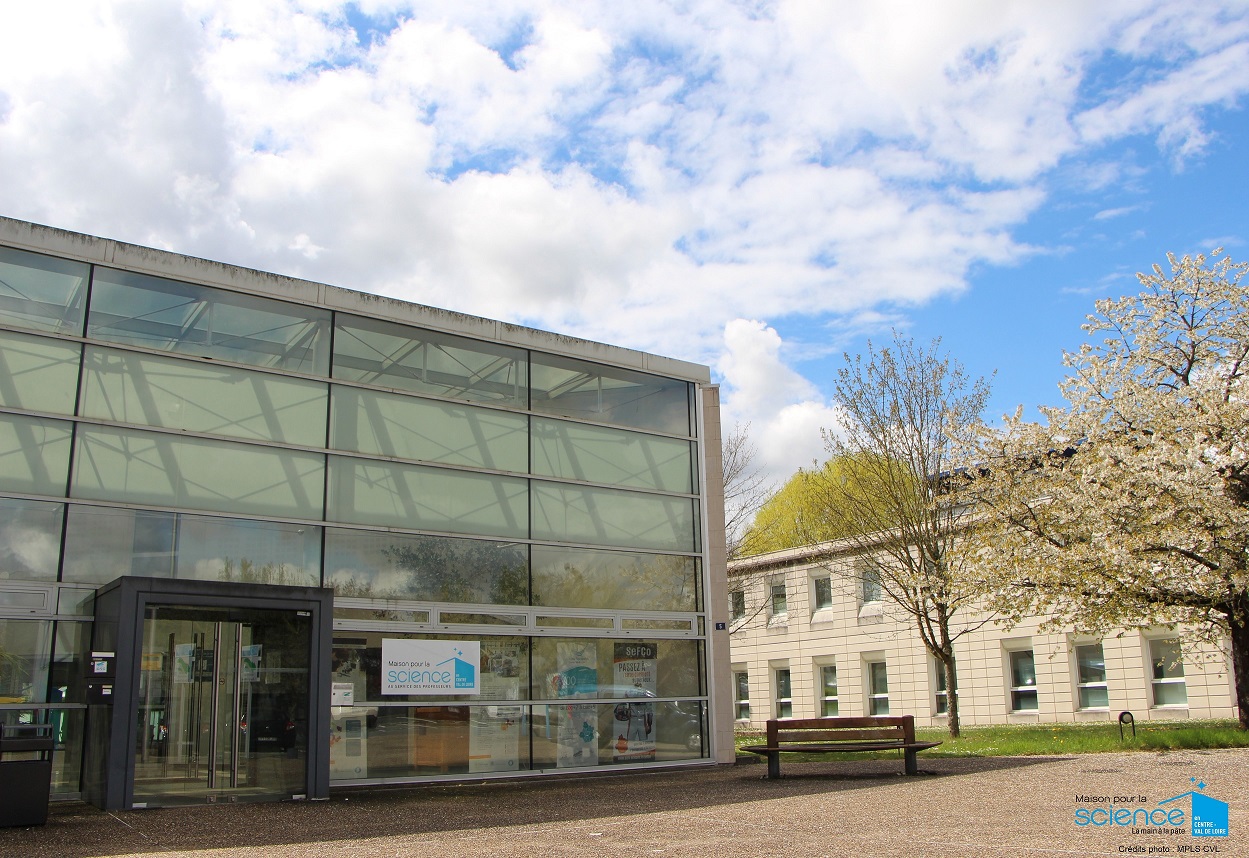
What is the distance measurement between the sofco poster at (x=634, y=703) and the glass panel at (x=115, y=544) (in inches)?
270

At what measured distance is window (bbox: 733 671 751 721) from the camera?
43969 mm

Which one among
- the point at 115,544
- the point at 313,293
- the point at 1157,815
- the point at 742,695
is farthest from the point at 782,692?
the point at 1157,815

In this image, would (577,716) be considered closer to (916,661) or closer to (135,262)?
(135,262)

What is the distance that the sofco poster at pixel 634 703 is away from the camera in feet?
56.4

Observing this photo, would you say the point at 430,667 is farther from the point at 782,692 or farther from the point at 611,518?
the point at 782,692

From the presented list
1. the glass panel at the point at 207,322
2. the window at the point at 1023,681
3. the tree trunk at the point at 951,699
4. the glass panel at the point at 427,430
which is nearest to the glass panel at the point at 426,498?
the glass panel at the point at 427,430

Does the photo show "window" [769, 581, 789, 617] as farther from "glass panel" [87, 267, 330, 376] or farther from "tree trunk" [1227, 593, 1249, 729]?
"glass panel" [87, 267, 330, 376]

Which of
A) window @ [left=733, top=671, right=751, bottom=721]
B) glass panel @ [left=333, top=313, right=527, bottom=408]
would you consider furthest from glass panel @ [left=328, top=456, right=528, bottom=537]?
window @ [left=733, top=671, right=751, bottom=721]

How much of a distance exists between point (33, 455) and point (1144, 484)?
19.2 m

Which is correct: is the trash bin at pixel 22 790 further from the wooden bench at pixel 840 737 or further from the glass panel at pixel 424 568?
the wooden bench at pixel 840 737

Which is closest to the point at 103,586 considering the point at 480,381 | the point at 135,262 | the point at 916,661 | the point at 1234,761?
the point at 135,262

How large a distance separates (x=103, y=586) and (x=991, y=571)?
1746 cm

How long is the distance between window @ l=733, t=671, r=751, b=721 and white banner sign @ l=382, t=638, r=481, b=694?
96.1ft

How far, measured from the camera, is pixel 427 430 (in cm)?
1658
